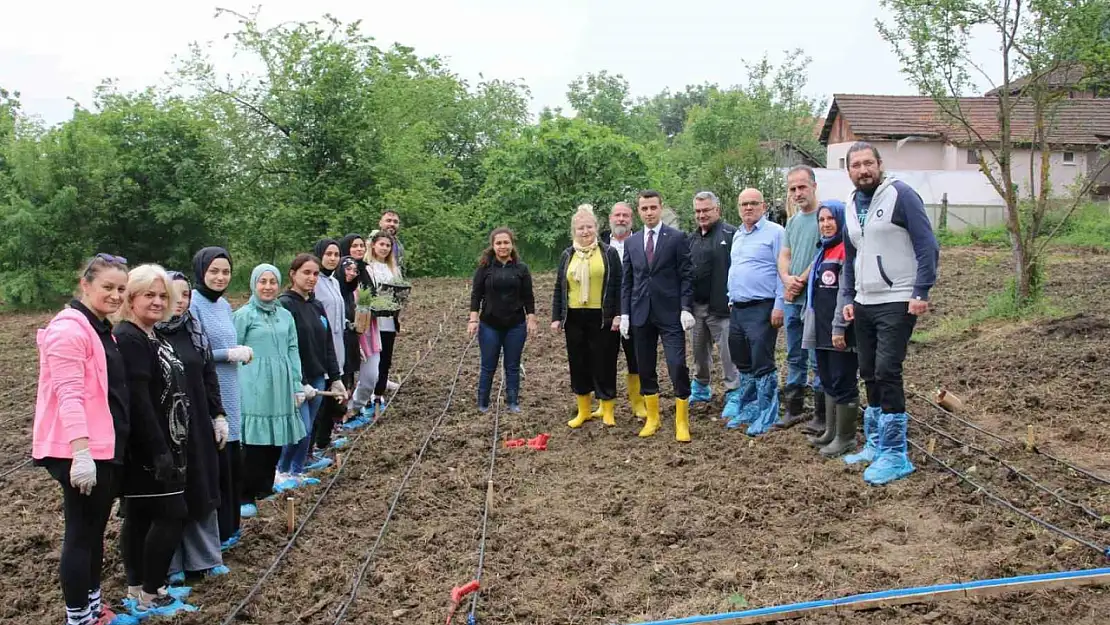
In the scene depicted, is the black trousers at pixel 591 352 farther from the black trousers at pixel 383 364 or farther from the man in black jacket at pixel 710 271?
the black trousers at pixel 383 364

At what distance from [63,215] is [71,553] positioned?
55.2 feet

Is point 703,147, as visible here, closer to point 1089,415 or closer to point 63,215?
point 63,215

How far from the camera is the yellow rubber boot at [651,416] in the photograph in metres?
6.55

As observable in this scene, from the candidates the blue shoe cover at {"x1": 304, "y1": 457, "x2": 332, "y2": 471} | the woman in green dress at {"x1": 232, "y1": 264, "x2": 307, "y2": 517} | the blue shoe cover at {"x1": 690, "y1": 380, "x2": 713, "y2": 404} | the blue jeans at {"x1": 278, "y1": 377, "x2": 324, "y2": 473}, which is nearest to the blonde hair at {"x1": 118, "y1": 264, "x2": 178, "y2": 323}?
the woman in green dress at {"x1": 232, "y1": 264, "x2": 307, "y2": 517}

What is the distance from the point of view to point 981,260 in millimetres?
17312

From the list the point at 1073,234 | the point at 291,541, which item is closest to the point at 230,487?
the point at 291,541

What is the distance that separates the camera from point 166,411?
3.69 metres

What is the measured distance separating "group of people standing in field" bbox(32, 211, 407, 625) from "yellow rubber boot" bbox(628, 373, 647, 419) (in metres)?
2.58

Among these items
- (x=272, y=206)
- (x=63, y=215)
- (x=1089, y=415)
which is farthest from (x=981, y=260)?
(x=63, y=215)

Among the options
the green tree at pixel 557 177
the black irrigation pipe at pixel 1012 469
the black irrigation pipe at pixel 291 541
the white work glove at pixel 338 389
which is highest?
the green tree at pixel 557 177

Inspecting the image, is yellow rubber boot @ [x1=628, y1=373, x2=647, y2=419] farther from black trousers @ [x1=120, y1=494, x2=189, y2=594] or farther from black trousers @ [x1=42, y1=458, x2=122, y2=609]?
black trousers @ [x1=42, y1=458, x2=122, y2=609]

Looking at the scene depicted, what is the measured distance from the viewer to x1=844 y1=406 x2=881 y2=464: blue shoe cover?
530 centimetres

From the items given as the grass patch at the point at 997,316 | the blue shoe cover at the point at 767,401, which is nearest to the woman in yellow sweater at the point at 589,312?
the blue shoe cover at the point at 767,401

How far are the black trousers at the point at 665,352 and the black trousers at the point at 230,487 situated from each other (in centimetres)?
293
